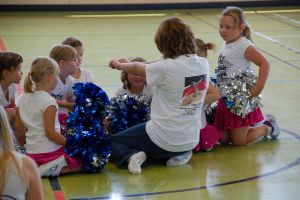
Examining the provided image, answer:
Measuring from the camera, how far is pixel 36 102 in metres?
4.20

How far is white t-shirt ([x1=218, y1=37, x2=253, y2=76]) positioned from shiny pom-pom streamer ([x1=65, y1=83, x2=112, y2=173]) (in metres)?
1.06

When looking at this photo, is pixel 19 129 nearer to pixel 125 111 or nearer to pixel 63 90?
pixel 63 90

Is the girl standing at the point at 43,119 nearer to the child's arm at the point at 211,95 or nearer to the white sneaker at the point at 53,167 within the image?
the white sneaker at the point at 53,167

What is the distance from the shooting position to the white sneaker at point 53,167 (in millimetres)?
4227

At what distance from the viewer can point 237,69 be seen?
16.4 feet

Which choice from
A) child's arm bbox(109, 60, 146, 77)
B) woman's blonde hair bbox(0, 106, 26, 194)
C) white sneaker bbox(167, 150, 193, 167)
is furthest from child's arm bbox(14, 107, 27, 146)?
woman's blonde hair bbox(0, 106, 26, 194)

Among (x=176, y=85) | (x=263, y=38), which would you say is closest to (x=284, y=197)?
(x=176, y=85)

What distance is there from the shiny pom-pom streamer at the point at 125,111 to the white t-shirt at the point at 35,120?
0.57 meters

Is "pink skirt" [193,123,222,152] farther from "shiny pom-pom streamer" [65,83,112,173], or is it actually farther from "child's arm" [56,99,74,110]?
"child's arm" [56,99,74,110]

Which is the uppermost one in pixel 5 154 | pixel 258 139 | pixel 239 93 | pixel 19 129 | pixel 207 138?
pixel 5 154

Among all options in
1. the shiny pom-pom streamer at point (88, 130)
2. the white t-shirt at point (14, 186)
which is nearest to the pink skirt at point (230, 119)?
the shiny pom-pom streamer at point (88, 130)

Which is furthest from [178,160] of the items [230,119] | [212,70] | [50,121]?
[212,70]

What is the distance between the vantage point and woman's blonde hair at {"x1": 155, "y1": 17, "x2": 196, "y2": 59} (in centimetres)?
431

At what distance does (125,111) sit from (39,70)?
81 centimetres
